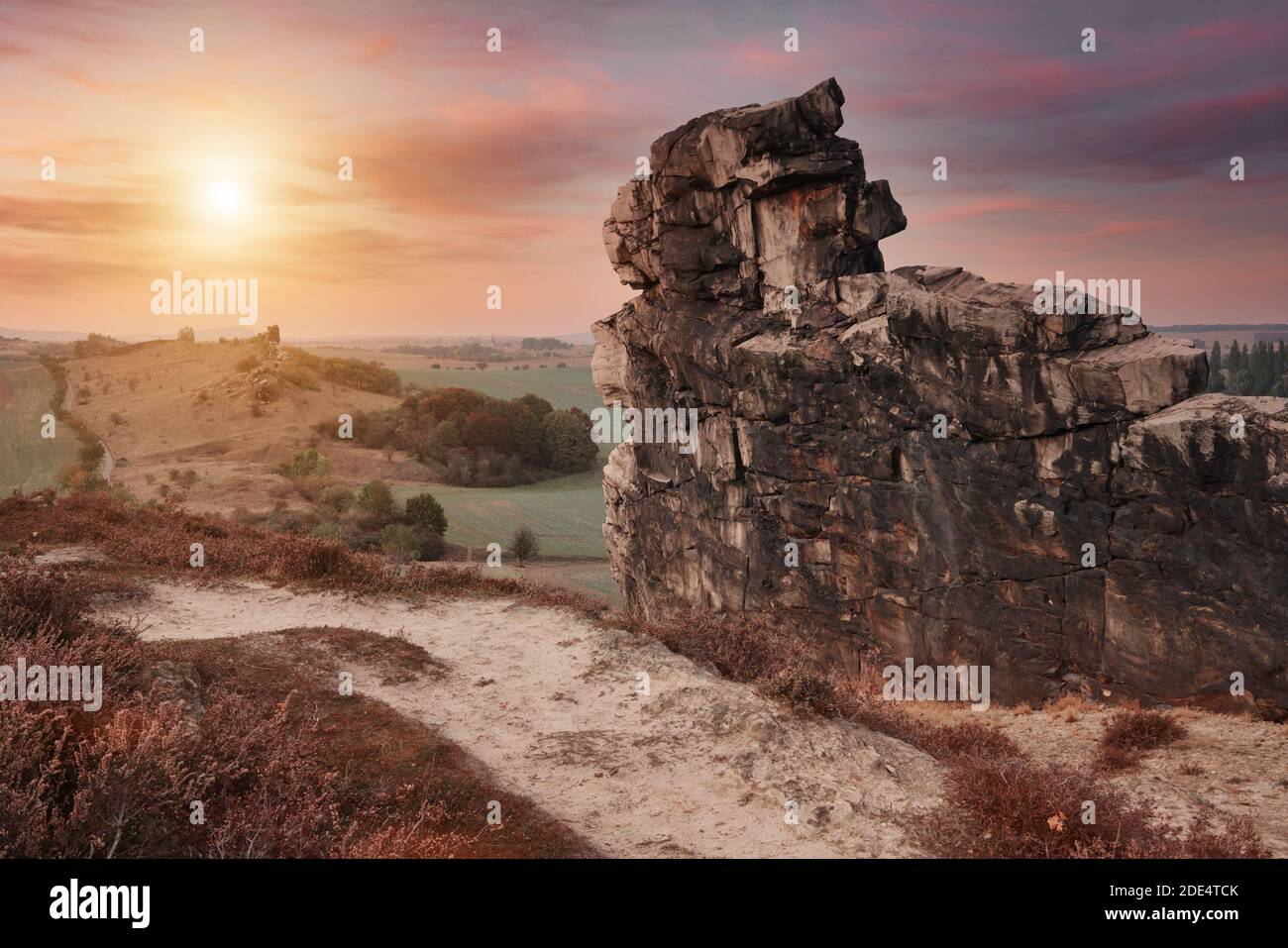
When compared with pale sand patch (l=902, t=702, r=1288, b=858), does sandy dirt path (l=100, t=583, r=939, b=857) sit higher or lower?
higher

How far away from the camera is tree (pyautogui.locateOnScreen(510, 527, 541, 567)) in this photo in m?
49.5

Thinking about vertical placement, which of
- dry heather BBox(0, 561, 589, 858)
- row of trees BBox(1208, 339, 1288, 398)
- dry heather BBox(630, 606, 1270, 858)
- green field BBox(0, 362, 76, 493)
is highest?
row of trees BBox(1208, 339, 1288, 398)

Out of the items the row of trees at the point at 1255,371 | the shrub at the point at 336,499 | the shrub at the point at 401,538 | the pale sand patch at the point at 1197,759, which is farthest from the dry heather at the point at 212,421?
the row of trees at the point at 1255,371

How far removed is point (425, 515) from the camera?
161 ft

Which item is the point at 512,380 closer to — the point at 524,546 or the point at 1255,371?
the point at 524,546

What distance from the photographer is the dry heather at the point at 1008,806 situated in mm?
8766

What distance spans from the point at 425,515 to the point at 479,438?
27371 mm

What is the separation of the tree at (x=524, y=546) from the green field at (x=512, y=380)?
68.7 metres

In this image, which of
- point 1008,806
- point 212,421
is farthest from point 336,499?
point 1008,806

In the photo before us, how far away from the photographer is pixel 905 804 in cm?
1009

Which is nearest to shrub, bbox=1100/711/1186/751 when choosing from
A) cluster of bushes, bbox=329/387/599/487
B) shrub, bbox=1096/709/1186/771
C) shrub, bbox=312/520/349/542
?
shrub, bbox=1096/709/1186/771

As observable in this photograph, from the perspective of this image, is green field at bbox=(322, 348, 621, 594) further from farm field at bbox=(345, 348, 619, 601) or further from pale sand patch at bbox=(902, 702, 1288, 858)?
pale sand patch at bbox=(902, 702, 1288, 858)

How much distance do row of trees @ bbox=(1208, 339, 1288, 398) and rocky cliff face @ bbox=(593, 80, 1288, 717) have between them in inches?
4393

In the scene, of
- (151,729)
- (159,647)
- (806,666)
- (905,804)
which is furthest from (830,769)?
(159,647)
